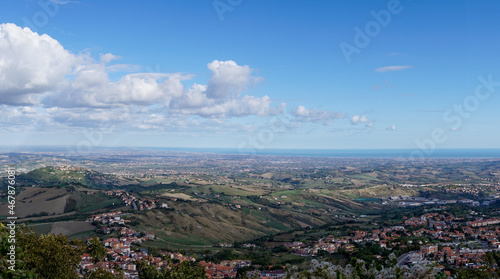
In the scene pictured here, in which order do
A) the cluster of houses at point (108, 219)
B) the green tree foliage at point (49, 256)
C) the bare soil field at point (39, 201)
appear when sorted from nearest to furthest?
the green tree foliage at point (49, 256), the cluster of houses at point (108, 219), the bare soil field at point (39, 201)

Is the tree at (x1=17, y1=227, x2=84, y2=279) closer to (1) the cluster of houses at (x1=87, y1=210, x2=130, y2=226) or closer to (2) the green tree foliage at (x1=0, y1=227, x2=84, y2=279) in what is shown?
(2) the green tree foliage at (x1=0, y1=227, x2=84, y2=279)

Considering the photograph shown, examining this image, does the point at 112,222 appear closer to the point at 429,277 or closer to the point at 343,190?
the point at 429,277

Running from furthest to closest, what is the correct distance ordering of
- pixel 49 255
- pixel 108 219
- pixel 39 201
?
1. pixel 39 201
2. pixel 108 219
3. pixel 49 255

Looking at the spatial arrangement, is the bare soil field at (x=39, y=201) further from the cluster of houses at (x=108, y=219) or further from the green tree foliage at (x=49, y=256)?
the green tree foliage at (x=49, y=256)

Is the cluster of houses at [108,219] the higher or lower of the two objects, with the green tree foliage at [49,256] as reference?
lower

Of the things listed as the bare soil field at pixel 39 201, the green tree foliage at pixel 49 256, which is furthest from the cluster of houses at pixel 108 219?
the green tree foliage at pixel 49 256

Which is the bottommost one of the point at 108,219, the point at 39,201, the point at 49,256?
the point at 108,219

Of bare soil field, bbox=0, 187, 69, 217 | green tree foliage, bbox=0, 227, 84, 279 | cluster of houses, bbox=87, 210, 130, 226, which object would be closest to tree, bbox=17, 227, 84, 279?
green tree foliage, bbox=0, 227, 84, 279

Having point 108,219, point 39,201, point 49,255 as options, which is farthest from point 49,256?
point 39,201

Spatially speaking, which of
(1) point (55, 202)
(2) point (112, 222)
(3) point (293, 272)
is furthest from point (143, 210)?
(3) point (293, 272)

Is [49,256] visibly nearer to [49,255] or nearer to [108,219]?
[49,255]

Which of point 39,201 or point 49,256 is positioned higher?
point 49,256
